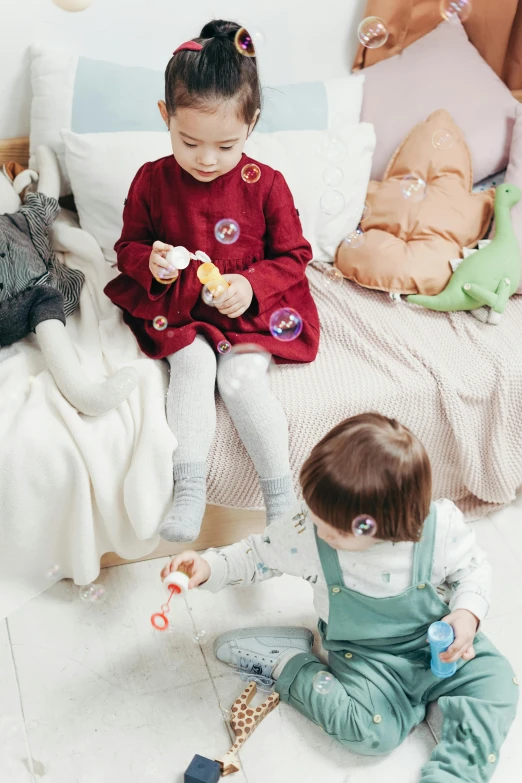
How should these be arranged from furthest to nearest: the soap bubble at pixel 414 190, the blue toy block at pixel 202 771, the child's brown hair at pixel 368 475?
the soap bubble at pixel 414 190 → the blue toy block at pixel 202 771 → the child's brown hair at pixel 368 475

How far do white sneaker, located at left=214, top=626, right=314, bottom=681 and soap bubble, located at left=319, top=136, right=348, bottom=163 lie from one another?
0.98 m

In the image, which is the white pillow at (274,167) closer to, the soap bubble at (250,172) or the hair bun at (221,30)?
the soap bubble at (250,172)

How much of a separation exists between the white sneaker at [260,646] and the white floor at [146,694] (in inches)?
1.1

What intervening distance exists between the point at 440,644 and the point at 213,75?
0.94 m

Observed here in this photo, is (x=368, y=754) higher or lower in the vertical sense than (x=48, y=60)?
lower

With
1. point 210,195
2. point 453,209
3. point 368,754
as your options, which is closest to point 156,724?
point 368,754

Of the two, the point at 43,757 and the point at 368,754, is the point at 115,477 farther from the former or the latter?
the point at 368,754

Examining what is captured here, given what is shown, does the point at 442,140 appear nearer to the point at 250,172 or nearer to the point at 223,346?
the point at 250,172

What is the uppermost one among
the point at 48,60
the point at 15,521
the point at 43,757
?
the point at 48,60

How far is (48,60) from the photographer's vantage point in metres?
1.74

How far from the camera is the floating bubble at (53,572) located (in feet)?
4.81

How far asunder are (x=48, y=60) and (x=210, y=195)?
55 centimetres

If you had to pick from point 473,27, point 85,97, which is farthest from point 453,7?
point 85,97

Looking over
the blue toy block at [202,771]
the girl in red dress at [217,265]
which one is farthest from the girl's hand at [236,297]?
the blue toy block at [202,771]
